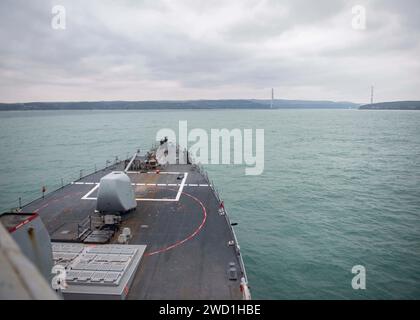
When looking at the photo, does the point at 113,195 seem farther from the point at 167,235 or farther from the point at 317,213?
the point at 317,213

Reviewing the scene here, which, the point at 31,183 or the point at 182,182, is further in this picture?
the point at 31,183

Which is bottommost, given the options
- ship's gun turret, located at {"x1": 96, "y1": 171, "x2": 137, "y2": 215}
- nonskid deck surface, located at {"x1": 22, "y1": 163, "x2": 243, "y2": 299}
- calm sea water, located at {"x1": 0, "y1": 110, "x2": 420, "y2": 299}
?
calm sea water, located at {"x1": 0, "y1": 110, "x2": 420, "y2": 299}

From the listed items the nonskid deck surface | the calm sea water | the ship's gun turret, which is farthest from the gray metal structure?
the calm sea water

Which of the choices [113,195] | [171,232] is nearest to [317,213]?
[171,232]

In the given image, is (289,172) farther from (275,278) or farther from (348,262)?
(275,278)

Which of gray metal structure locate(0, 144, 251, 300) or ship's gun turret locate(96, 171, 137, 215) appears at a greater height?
ship's gun turret locate(96, 171, 137, 215)

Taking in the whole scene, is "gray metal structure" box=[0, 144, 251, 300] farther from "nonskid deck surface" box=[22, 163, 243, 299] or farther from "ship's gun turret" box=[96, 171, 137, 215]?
"ship's gun turret" box=[96, 171, 137, 215]

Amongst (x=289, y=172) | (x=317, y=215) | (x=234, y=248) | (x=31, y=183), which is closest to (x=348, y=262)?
(x=317, y=215)

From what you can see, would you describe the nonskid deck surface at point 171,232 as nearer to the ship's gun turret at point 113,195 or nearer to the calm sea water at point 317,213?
the ship's gun turret at point 113,195
